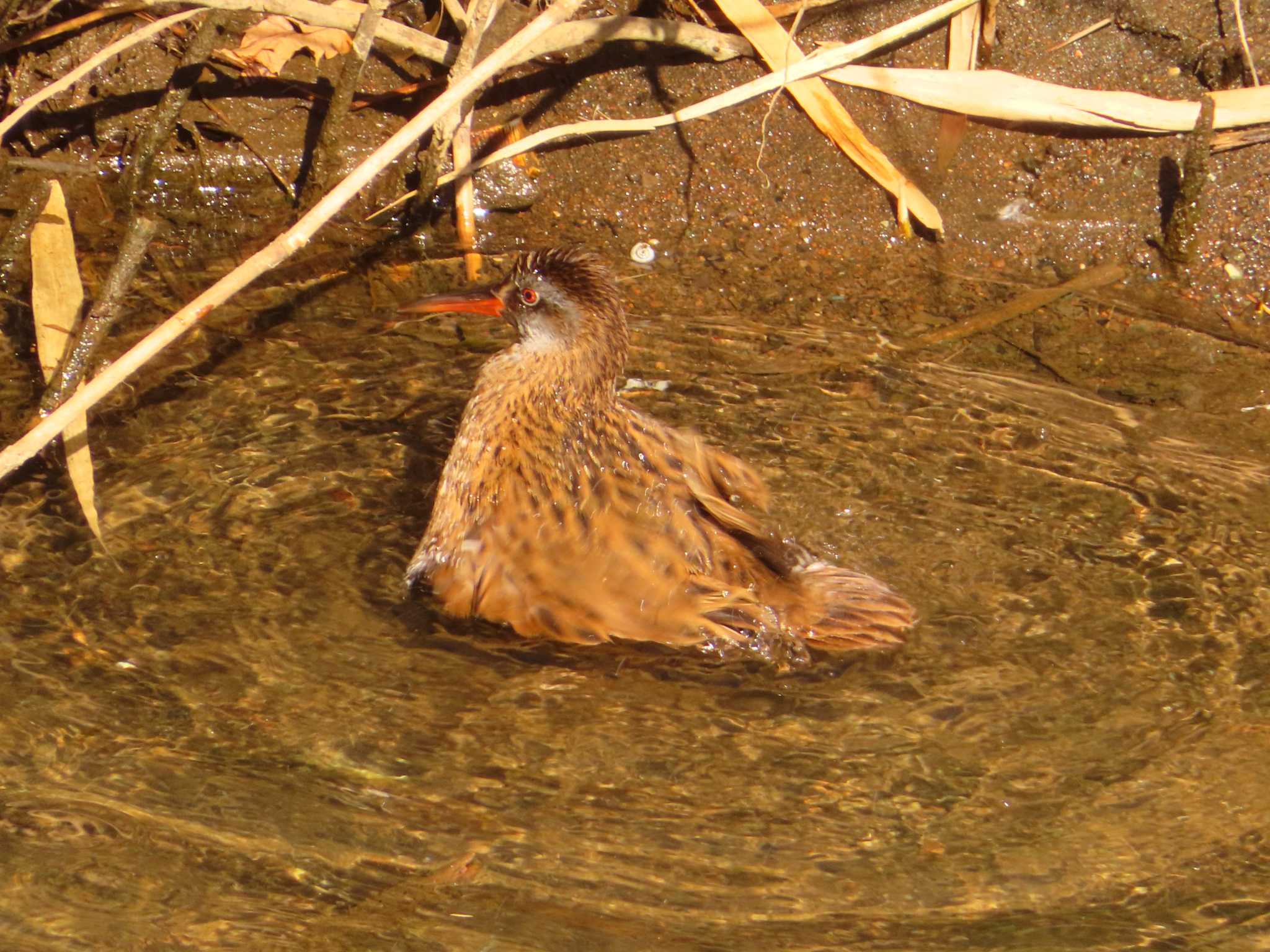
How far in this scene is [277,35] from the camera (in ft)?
20.0

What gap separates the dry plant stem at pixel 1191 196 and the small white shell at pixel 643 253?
2.02 meters

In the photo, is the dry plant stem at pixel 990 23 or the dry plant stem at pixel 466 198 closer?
the dry plant stem at pixel 466 198

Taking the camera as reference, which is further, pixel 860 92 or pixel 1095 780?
pixel 860 92

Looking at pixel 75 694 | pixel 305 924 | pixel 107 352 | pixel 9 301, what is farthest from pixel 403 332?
pixel 305 924

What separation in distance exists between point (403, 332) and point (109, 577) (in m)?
1.61

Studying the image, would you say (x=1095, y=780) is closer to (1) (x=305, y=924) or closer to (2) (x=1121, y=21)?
(1) (x=305, y=924)

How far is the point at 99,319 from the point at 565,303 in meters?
1.47

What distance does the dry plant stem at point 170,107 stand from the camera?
19.4ft

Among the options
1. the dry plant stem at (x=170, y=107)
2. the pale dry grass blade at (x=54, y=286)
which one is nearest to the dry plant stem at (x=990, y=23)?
the dry plant stem at (x=170, y=107)

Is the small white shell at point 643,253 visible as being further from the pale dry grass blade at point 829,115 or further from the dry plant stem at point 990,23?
the dry plant stem at point 990,23

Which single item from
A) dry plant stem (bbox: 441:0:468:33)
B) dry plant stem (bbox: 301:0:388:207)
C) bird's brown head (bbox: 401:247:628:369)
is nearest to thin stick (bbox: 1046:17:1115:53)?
dry plant stem (bbox: 441:0:468:33)

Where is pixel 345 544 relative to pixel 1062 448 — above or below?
below

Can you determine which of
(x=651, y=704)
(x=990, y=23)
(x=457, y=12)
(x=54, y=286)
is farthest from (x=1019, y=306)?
(x=54, y=286)

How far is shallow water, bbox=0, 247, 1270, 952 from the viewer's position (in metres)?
3.30
